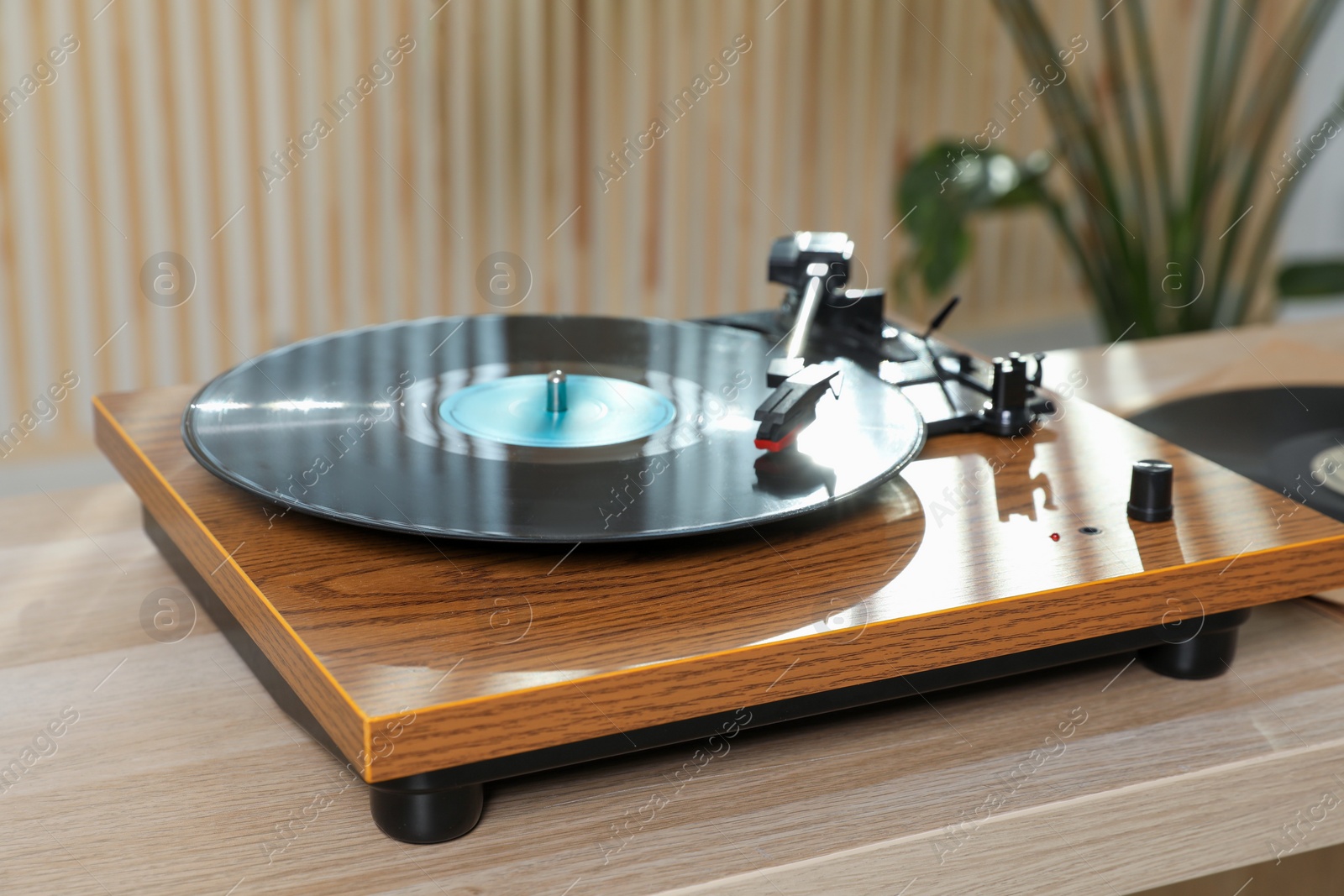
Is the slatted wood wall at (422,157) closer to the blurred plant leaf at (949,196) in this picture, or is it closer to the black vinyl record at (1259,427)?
the blurred plant leaf at (949,196)

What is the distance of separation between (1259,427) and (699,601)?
0.65 meters

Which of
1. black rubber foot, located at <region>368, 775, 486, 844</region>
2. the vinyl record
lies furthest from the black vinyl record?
black rubber foot, located at <region>368, 775, 486, 844</region>

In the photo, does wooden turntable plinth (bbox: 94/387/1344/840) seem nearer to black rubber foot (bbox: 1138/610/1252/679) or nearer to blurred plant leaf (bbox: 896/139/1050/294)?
black rubber foot (bbox: 1138/610/1252/679)

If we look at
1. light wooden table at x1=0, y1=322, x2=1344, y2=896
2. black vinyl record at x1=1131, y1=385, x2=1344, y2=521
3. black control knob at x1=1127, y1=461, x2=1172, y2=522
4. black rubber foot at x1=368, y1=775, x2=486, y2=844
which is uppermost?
black control knob at x1=1127, y1=461, x2=1172, y2=522

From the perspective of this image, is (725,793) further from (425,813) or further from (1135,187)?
(1135,187)

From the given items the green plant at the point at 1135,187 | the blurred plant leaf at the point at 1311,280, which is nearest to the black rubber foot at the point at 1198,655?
the green plant at the point at 1135,187

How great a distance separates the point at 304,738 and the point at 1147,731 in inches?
19.0

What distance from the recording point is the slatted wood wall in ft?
7.02

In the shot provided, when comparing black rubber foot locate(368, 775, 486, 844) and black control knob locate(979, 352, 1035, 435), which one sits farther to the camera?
black control knob locate(979, 352, 1035, 435)

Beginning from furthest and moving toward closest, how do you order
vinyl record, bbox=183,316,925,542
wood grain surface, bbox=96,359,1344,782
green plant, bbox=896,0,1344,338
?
green plant, bbox=896,0,1344,338
vinyl record, bbox=183,316,925,542
wood grain surface, bbox=96,359,1344,782

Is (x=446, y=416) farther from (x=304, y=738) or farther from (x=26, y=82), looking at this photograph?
(x=26, y=82)

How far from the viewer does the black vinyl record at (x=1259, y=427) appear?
105cm

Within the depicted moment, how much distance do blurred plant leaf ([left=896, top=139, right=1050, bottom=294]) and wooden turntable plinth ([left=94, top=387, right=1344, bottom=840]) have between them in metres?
1.37

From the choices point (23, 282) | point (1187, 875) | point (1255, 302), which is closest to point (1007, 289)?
point (1255, 302)
